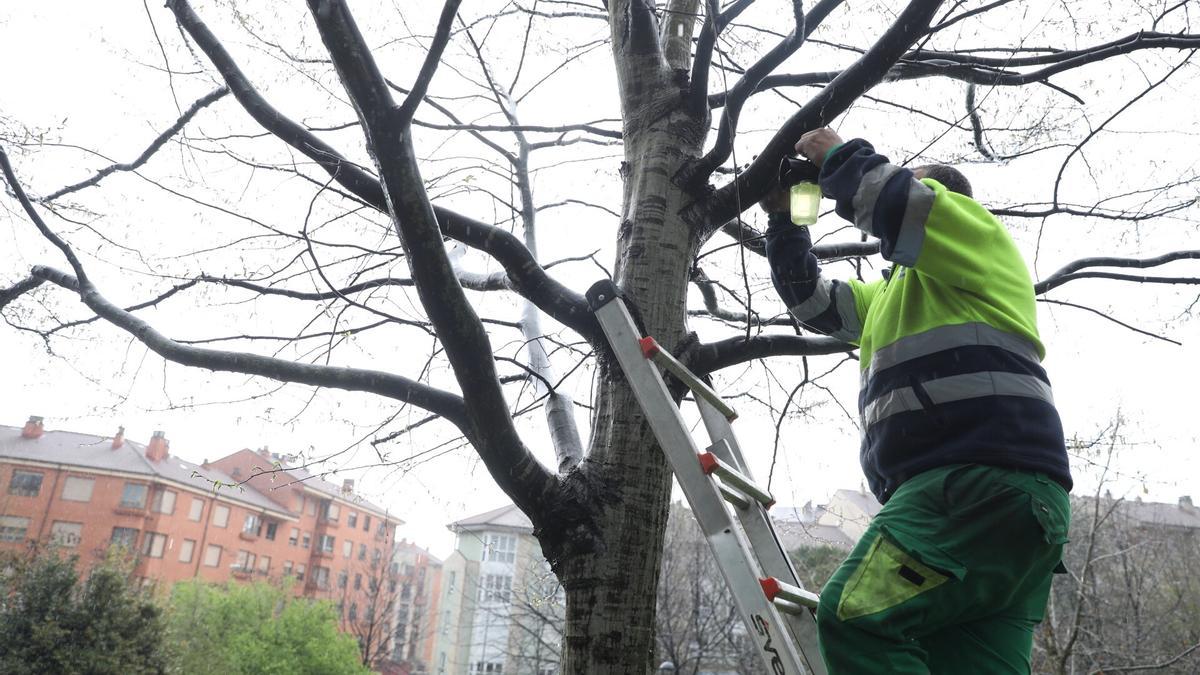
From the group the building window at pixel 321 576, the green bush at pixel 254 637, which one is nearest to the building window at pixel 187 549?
the green bush at pixel 254 637

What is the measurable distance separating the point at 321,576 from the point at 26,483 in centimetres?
1863

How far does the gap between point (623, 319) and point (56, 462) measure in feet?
127

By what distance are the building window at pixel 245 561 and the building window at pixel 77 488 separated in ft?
29.5

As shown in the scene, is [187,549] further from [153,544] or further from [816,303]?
[816,303]

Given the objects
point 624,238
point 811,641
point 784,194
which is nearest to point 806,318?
point 784,194

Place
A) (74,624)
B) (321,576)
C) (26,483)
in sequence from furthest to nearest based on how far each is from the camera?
(321,576) < (26,483) < (74,624)

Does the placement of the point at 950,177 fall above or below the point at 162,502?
below

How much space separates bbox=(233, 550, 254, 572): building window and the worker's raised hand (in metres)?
43.8

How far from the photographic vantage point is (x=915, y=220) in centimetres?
166

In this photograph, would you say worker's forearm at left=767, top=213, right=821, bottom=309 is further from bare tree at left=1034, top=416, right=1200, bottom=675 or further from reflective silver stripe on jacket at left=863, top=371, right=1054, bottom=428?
bare tree at left=1034, top=416, right=1200, bottom=675

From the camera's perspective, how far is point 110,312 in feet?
10.8

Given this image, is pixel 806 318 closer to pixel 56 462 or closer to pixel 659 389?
pixel 659 389

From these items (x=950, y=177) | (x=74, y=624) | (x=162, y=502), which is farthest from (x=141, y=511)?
(x=950, y=177)

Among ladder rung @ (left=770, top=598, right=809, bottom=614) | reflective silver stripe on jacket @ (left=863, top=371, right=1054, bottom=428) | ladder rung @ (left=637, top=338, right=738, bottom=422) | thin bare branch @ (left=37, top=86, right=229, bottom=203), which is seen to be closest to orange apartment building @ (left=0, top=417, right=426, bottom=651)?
thin bare branch @ (left=37, top=86, right=229, bottom=203)
